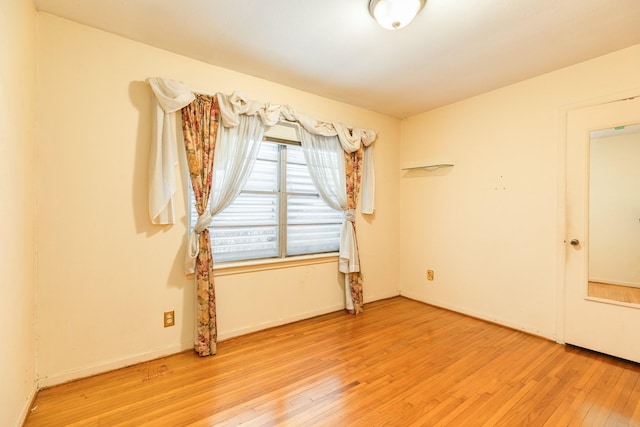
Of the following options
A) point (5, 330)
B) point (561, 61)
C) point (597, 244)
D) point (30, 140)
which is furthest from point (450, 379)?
point (30, 140)

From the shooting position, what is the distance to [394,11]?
1755 millimetres

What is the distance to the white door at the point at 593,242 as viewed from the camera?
7.56 feet

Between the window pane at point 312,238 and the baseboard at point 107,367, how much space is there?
1314mm

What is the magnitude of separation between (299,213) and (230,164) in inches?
36.8

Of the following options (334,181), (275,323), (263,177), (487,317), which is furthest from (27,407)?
(487,317)

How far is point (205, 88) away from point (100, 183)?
3.67ft

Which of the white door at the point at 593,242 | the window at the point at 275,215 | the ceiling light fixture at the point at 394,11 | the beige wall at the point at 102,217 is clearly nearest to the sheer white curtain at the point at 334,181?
the window at the point at 275,215

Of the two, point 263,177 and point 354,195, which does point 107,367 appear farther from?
point 354,195

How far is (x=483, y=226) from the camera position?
3.20 m

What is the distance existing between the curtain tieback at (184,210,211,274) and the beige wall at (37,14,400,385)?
0.08 m

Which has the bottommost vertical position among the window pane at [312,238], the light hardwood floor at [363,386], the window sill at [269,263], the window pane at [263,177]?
the light hardwood floor at [363,386]

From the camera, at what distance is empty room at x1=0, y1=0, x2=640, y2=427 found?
178 centimetres

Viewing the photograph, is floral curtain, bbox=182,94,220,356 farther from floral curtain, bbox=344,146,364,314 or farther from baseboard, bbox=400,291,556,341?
baseboard, bbox=400,291,556,341

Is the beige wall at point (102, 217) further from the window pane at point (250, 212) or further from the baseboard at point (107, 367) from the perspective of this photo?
the window pane at point (250, 212)
